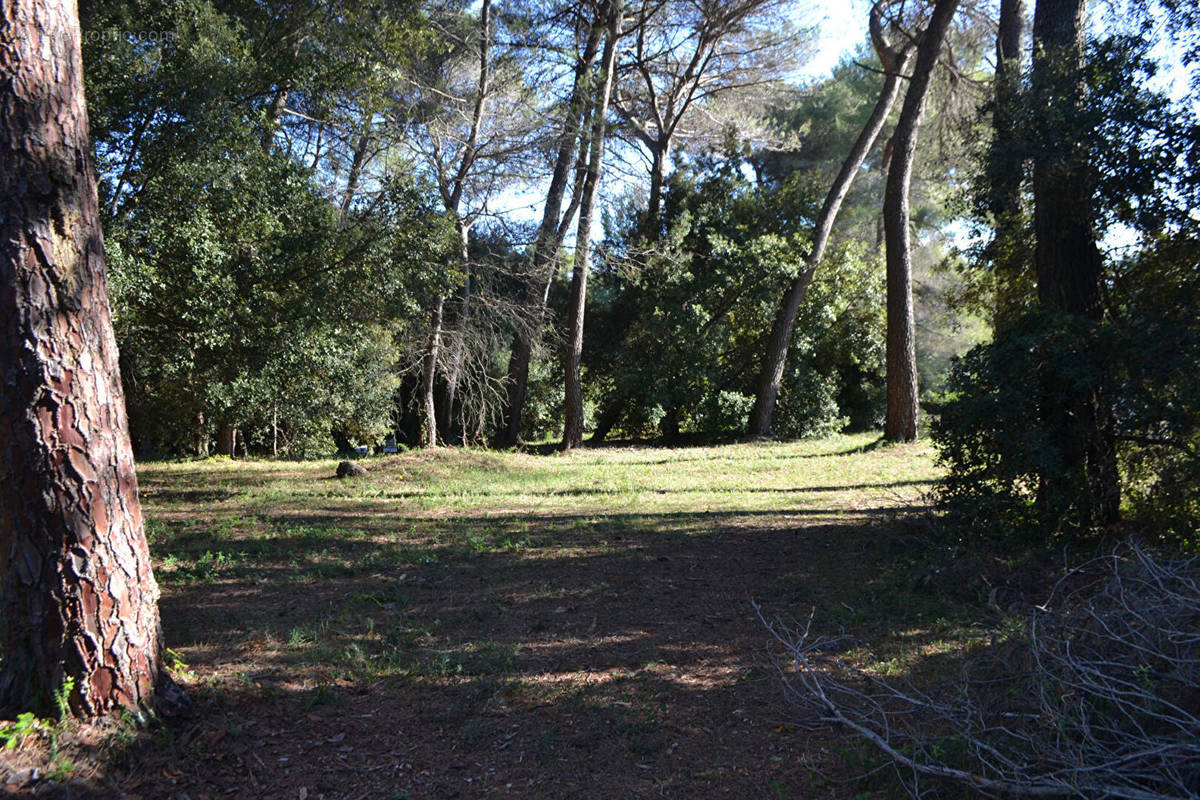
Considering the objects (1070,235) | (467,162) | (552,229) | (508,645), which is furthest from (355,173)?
(508,645)

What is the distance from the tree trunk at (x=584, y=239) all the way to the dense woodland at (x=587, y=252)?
86 millimetres

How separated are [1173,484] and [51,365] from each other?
23.7 ft

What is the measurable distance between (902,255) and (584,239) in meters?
6.83

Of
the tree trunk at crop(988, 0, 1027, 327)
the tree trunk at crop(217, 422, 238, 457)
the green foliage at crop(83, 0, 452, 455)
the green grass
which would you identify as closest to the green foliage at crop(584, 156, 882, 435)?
the green foliage at crop(83, 0, 452, 455)

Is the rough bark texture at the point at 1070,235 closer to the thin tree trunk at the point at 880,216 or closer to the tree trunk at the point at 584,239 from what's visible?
the tree trunk at the point at 584,239

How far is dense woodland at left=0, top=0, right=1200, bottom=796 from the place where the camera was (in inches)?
142

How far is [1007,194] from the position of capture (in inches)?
292

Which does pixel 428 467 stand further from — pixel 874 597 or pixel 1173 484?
pixel 1173 484

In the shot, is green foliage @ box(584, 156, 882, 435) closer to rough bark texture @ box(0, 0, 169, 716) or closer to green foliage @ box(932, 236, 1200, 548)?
green foliage @ box(932, 236, 1200, 548)

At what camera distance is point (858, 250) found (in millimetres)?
22156

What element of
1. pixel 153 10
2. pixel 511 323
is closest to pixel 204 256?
pixel 153 10

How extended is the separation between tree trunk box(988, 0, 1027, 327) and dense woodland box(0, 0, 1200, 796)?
0.05 metres

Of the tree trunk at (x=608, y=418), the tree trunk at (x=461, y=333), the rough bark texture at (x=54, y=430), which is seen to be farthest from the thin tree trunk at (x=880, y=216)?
the rough bark texture at (x=54, y=430)

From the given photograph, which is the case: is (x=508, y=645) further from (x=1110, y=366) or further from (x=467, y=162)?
(x=467, y=162)
